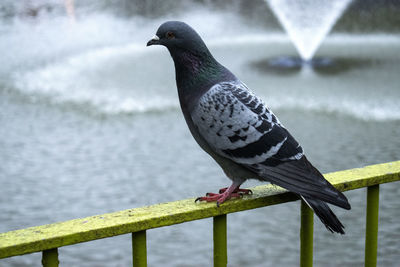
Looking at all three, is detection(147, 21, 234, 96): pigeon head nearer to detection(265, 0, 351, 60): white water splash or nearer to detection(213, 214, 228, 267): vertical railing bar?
detection(213, 214, 228, 267): vertical railing bar

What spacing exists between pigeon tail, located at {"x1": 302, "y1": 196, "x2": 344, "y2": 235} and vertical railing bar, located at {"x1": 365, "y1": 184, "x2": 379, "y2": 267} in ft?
0.57

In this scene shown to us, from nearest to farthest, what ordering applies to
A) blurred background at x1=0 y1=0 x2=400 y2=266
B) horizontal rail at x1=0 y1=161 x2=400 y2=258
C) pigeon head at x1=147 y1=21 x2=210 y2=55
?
1. horizontal rail at x1=0 y1=161 x2=400 y2=258
2. pigeon head at x1=147 y1=21 x2=210 y2=55
3. blurred background at x1=0 y1=0 x2=400 y2=266

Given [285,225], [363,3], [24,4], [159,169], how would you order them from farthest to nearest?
[363,3]
[24,4]
[159,169]
[285,225]

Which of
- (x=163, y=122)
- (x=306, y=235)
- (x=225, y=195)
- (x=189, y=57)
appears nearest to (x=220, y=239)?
(x=225, y=195)

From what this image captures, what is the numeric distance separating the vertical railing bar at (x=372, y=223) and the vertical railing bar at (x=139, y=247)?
75 centimetres

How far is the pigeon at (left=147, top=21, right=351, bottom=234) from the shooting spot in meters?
1.79

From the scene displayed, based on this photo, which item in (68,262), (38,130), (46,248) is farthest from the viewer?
(38,130)

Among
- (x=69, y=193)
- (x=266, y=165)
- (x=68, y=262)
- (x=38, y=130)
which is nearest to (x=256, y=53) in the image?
(x=38, y=130)

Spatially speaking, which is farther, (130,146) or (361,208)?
(130,146)

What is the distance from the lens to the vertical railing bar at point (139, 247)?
1.56 m

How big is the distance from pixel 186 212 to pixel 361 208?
313 cm

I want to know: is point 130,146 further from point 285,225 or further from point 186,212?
point 186,212

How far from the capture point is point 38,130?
6.49 meters

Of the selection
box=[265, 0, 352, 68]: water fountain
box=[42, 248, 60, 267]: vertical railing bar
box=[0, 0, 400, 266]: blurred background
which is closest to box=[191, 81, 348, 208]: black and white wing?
box=[42, 248, 60, 267]: vertical railing bar
